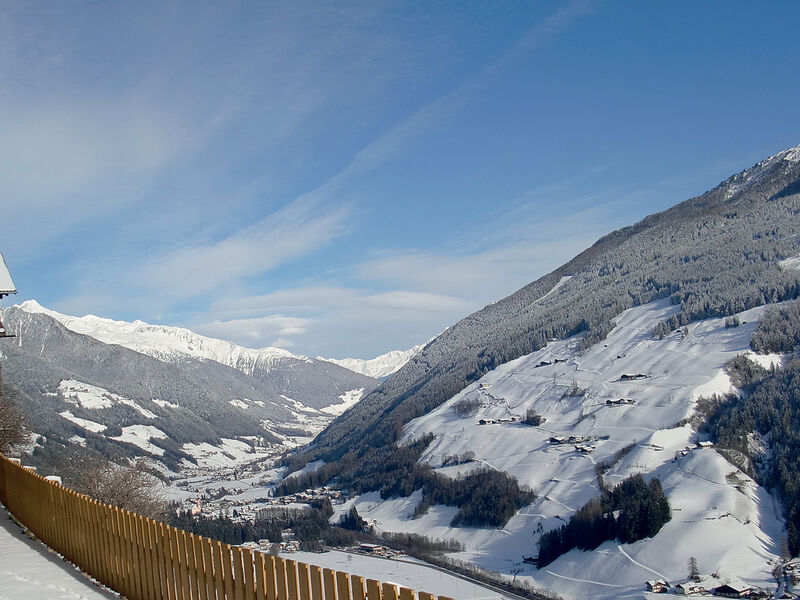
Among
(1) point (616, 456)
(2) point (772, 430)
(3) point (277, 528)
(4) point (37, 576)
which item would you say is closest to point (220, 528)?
(3) point (277, 528)

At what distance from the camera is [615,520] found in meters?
107

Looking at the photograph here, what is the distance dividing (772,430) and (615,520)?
122 ft

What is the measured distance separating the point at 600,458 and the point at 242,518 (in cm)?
9298

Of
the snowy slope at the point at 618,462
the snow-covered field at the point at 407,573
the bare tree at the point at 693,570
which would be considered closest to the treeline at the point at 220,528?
the snow-covered field at the point at 407,573

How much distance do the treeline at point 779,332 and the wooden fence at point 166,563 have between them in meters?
161

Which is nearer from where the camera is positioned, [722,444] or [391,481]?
[722,444]

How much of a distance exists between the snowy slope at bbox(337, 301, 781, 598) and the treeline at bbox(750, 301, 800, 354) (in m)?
3.62

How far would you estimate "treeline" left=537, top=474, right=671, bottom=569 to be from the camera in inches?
4033

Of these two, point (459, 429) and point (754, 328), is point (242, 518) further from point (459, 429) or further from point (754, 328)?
point (754, 328)

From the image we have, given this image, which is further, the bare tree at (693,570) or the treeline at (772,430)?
the treeline at (772,430)

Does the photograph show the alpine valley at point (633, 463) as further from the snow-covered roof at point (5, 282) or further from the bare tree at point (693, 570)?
the snow-covered roof at point (5, 282)

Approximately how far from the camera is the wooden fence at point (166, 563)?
30.0 ft

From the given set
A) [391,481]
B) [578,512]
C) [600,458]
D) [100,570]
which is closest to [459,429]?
[391,481]

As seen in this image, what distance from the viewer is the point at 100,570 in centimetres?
1477
